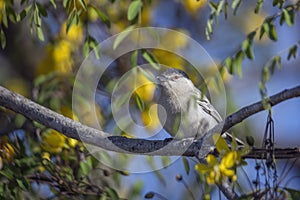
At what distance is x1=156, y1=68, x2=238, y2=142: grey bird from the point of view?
447 centimetres

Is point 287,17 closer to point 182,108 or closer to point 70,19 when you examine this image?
point 70,19

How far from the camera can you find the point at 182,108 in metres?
4.70

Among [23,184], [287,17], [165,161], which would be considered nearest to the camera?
[287,17]

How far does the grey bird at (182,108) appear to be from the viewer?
447cm

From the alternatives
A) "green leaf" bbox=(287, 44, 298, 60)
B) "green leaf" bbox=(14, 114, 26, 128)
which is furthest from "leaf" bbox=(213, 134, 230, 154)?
"green leaf" bbox=(14, 114, 26, 128)

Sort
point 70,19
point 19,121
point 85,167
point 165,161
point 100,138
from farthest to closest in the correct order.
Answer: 1. point 19,121
2. point 165,161
3. point 85,167
4. point 100,138
5. point 70,19

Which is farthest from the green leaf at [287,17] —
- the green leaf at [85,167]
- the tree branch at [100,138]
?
the green leaf at [85,167]

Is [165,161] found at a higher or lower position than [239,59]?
lower

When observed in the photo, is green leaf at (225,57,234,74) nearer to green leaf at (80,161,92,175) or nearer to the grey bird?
the grey bird

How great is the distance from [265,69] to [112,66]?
8.10 feet

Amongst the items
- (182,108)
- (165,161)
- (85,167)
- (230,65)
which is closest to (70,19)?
(230,65)

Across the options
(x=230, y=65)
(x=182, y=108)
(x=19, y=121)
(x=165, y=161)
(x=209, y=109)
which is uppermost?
(x=209, y=109)

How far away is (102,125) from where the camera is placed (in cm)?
486

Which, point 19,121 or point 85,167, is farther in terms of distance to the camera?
point 19,121
